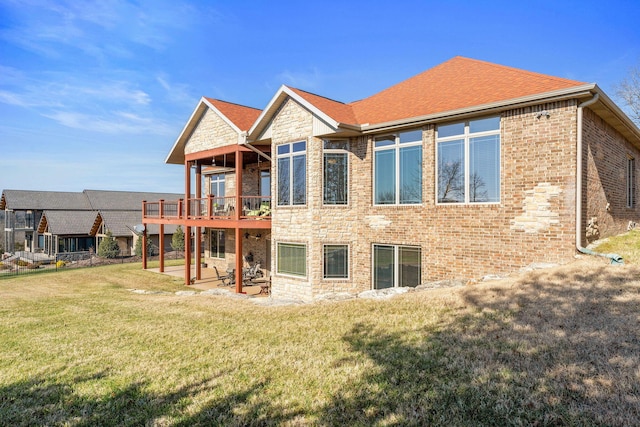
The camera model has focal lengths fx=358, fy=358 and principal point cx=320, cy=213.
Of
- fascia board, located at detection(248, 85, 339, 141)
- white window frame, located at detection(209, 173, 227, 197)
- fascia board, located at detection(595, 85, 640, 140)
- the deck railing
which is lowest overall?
the deck railing

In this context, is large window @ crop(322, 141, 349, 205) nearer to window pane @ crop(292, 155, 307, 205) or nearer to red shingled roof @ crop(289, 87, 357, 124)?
window pane @ crop(292, 155, 307, 205)

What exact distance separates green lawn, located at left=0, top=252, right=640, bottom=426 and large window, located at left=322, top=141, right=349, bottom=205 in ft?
16.0

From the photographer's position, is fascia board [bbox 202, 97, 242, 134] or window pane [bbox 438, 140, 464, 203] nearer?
window pane [bbox 438, 140, 464, 203]

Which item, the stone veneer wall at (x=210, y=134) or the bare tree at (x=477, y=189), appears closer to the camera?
the bare tree at (x=477, y=189)

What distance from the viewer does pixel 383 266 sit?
469 inches

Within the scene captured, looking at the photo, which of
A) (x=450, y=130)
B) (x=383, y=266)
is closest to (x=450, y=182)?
(x=450, y=130)

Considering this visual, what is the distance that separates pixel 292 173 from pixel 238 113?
18.8 feet

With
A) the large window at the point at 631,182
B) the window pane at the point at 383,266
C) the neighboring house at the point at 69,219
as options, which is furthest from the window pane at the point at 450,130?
the neighboring house at the point at 69,219

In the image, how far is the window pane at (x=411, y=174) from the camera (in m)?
11.1

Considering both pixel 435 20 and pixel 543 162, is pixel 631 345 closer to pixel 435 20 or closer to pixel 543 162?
pixel 543 162

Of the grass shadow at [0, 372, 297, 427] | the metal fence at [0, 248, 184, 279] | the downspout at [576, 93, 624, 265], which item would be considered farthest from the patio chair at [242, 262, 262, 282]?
the metal fence at [0, 248, 184, 279]

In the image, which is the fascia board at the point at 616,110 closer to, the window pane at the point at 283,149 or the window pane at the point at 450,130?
the window pane at the point at 450,130

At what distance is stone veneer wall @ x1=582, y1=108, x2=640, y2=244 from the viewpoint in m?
9.24

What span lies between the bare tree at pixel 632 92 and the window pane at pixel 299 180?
988 inches
